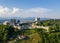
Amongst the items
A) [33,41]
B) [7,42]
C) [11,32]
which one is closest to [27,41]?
[33,41]

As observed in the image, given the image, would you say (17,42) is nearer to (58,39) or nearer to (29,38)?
(29,38)

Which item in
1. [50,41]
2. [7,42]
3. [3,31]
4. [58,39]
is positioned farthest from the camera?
[3,31]

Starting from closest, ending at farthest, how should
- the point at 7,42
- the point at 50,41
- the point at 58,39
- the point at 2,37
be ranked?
1. the point at 50,41
2. the point at 58,39
3. the point at 7,42
4. the point at 2,37

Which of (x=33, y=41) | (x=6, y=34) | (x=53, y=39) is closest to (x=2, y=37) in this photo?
(x=6, y=34)

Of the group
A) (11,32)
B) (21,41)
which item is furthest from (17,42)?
(11,32)

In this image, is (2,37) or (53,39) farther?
(2,37)

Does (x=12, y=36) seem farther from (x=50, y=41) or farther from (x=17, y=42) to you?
(x=50, y=41)

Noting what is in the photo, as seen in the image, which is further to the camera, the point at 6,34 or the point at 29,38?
the point at 6,34

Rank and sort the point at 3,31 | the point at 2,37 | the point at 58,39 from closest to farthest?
the point at 58,39 < the point at 2,37 < the point at 3,31
